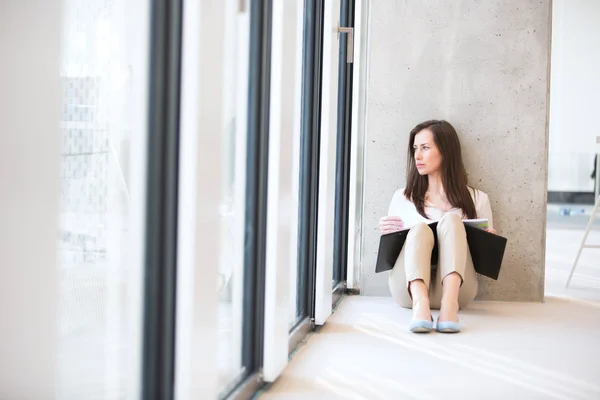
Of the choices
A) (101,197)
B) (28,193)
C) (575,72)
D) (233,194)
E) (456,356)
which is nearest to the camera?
(28,193)

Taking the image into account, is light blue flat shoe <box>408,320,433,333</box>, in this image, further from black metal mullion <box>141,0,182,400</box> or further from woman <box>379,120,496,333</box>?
black metal mullion <box>141,0,182,400</box>

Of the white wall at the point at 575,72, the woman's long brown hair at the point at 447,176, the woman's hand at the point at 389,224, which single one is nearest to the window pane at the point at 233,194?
the woman's hand at the point at 389,224

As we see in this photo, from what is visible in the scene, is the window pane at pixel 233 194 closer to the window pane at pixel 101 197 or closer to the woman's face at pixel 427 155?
the window pane at pixel 101 197

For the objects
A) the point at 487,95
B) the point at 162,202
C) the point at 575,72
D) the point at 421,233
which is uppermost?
the point at 575,72

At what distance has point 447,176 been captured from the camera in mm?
3682

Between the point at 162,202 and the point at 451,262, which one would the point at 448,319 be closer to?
the point at 451,262

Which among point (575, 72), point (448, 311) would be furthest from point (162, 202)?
point (575, 72)

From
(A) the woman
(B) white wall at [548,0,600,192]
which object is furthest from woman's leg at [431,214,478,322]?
(B) white wall at [548,0,600,192]

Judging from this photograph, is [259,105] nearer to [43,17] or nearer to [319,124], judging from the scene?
[319,124]

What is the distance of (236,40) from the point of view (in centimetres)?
204

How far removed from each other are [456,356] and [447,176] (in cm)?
128

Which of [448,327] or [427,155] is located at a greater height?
[427,155]

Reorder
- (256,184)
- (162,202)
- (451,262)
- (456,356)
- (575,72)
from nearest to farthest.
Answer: (162,202) < (256,184) < (456,356) < (451,262) < (575,72)

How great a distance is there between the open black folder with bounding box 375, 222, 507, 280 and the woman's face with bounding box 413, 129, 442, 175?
0.41 meters
